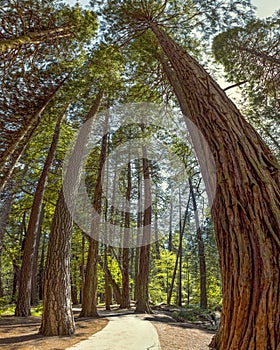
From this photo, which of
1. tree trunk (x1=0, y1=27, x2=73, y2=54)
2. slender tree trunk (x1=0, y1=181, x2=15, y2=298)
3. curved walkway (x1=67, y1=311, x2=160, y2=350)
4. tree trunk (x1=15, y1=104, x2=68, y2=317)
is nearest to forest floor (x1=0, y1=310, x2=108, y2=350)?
curved walkway (x1=67, y1=311, x2=160, y2=350)

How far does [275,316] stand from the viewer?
45.3 inches

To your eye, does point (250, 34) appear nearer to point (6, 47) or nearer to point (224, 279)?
point (6, 47)

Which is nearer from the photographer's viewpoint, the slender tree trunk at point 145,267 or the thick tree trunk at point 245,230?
the thick tree trunk at point 245,230

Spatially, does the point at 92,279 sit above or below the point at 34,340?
above

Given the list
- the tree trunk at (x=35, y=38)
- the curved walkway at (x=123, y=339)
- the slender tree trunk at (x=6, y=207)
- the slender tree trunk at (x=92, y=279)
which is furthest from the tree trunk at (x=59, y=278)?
the slender tree trunk at (x=6, y=207)

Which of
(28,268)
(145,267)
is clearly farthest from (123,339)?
(145,267)

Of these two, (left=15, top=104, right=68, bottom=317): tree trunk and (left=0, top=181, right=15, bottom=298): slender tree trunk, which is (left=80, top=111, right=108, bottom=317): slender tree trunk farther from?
(left=0, top=181, right=15, bottom=298): slender tree trunk

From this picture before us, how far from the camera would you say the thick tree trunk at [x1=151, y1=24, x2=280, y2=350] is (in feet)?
3.93

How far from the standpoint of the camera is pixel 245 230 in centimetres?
141

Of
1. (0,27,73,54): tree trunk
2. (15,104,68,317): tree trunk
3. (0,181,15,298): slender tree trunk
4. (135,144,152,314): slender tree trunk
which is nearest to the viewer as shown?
(0,27,73,54): tree trunk

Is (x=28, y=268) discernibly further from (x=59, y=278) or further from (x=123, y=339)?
(x=123, y=339)

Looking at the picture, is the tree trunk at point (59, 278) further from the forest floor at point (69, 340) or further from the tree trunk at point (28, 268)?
the tree trunk at point (28, 268)

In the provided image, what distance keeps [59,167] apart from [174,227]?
16.2 m

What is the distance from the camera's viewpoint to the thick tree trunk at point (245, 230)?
120cm
